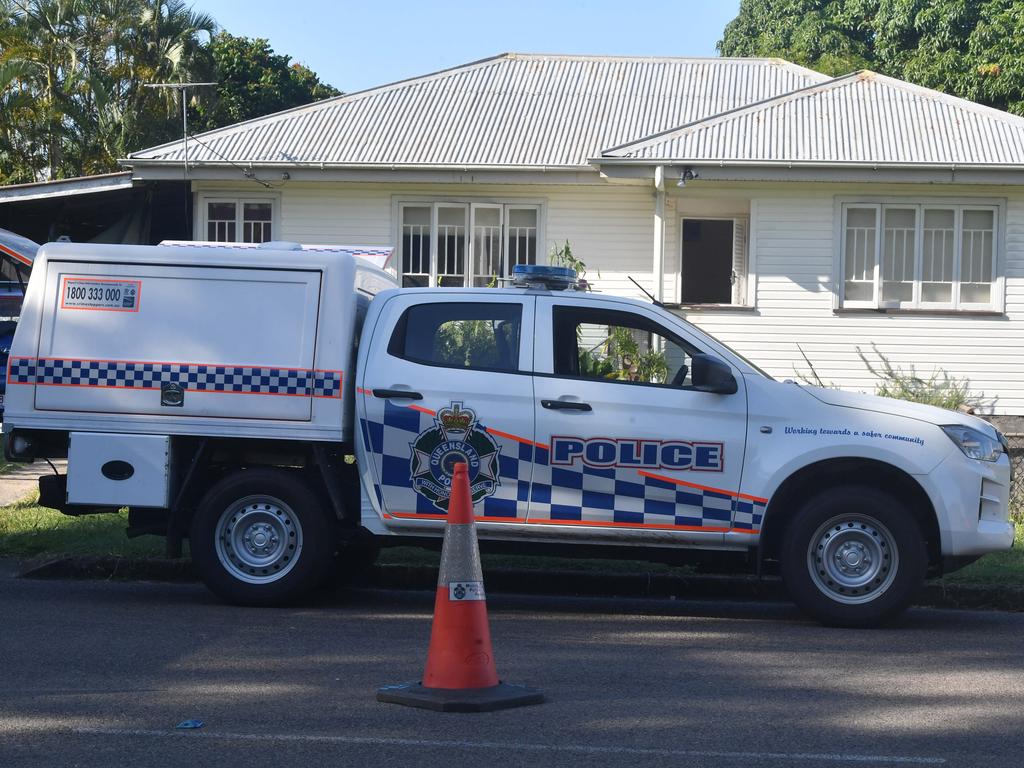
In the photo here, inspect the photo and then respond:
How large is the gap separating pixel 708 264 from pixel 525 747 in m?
15.6

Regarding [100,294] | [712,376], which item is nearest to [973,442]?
[712,376]

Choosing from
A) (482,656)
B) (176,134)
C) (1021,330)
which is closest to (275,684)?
(482,656)

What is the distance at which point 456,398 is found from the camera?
815 cm

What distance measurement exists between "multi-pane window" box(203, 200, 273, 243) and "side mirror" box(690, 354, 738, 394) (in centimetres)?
1111

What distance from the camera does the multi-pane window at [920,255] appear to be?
16.5 meters

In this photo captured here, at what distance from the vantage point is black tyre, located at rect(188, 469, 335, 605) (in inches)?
329

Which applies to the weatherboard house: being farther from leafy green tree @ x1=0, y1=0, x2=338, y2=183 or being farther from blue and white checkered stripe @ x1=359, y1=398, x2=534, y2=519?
leafy green tree @ x1=0, y1=0, x2=338, y2=183

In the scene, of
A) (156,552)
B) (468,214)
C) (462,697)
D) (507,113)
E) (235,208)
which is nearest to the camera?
(462,697)

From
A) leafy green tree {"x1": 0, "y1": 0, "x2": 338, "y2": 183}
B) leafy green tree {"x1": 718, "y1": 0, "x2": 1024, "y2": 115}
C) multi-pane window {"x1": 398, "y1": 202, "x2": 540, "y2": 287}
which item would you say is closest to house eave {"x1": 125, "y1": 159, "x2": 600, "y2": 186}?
multi-pane window {"x1": 398, "y1": 202, "x2": 540, "y2": 287}

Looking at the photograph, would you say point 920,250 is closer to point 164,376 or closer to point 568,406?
point 568,406

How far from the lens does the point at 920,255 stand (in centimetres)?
1662

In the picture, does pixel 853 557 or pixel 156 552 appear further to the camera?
pixel 156 552

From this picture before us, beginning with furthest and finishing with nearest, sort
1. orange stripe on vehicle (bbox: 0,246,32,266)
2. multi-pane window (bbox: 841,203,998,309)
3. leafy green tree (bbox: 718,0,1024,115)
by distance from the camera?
leafy green tree (bbox: 718,0,1024,115), multi-pane window (bbox: 841,203,998,309), orange stripe on vehicle (bbox: 0,246,32,266)

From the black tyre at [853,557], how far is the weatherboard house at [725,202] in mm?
Result: 8418
